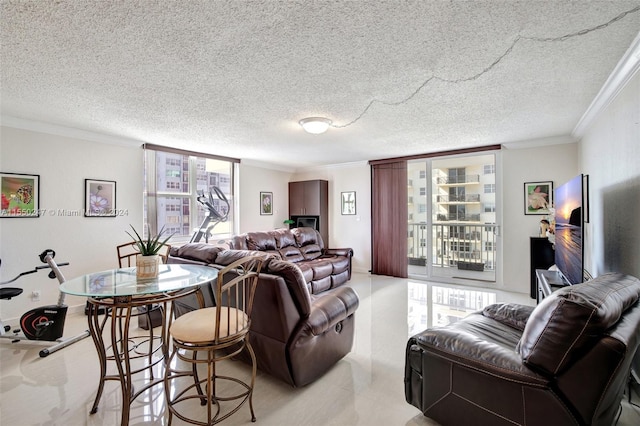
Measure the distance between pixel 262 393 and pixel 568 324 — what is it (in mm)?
1837

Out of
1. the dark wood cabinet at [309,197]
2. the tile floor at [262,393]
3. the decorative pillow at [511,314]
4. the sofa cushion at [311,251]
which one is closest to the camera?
the tile floor at [262,393]

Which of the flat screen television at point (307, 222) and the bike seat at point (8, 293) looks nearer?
the bike seat at point (8, 293)

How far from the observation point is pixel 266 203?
20.5 ft

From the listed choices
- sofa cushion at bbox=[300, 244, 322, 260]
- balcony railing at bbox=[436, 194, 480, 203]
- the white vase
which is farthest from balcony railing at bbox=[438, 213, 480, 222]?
the white vase

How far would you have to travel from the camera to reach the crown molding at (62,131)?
321cm

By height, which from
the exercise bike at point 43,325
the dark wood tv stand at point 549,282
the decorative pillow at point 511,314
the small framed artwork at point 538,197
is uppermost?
the small framed artwork at point 538,197

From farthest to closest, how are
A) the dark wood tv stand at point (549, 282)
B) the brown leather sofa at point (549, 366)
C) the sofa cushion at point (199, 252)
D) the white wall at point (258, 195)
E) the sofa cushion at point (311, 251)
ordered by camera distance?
the white wall at point (258, 195) < the sofa cushion at point (311, 251) < the dark wood tv stand at point (549, 282) < the sofa cushion at point (199, 252) < the brown leather sofa at point (549, 366)

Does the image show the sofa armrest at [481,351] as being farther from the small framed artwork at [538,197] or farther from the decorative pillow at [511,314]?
the small framed artwork at [538,197]

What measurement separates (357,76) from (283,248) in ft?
11.1

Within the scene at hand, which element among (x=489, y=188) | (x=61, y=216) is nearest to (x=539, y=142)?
(x=489, y=188)

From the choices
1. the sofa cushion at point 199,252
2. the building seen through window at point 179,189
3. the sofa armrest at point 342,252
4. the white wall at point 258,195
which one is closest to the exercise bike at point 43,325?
the sofa cushion at point 199,252

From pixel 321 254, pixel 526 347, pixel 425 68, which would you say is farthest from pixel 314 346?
pixel 321 254

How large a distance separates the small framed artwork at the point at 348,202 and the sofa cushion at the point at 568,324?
4.84 m

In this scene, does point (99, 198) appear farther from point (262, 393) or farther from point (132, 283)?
point (262, 393)
